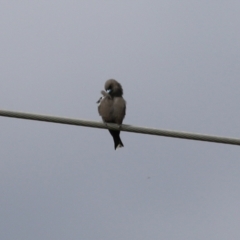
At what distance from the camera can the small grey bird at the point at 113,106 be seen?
11.1 metres

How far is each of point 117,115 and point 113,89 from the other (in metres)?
0.53

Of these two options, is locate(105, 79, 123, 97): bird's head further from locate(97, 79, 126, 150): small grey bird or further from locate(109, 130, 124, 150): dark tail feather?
locate(109, 130, 124, 150): dark tail feather

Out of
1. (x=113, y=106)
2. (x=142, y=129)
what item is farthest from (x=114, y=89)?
(x=142, y=129)

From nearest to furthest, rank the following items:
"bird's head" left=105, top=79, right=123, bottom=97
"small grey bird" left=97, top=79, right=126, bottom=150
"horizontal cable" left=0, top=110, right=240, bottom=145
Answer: "horizontal cable" left=0, top=110, right=240, bottom=145
"small grey bird" left=97, top=79, right=126, bottom=150
"bird's head" left=105, top=79, right=123, bottom=97

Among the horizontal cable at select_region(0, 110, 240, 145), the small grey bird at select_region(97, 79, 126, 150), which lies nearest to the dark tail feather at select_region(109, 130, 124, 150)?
the small grey bird at select_region(97, 79, 126, 150)

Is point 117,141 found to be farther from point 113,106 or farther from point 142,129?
point 142,129

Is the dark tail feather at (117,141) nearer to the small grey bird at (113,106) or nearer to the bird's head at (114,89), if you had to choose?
the small grey bird at (113,106)

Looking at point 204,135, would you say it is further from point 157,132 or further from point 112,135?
point 112,135

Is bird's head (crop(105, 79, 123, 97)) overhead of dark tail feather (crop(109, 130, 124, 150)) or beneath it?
overhead

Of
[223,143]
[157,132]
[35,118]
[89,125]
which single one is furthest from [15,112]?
[223,143]

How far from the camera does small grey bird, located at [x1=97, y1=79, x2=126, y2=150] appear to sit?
36.6 feet

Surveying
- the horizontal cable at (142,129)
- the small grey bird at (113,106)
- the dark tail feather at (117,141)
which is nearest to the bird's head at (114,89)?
the small grey bird at (113,106)

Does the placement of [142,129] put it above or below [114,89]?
below

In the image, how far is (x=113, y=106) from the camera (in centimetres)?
1131
